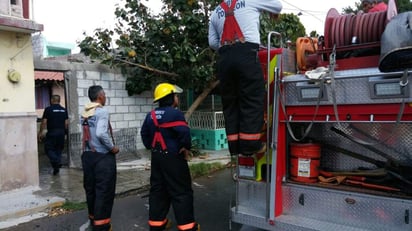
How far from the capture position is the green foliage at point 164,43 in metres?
9.02

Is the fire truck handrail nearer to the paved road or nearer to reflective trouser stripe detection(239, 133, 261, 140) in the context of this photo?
reflective trouser stripe detection(239, 133, 261, 140)

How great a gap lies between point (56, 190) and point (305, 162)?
183 inches

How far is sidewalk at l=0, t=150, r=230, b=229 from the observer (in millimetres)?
5568

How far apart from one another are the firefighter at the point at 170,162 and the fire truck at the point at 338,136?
0.69 metres

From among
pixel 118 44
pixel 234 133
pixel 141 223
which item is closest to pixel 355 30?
pixel 234 133

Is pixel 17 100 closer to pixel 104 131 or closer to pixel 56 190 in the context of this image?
pixel 56 190

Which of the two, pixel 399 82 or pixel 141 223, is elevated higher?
pixel 399 82

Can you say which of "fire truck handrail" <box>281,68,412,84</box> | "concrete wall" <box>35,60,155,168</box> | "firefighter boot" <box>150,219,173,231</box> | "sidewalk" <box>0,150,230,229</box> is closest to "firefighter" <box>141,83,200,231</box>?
"firefighter boot" <box>150,219,173,231</box>

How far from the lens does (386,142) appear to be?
141 inches

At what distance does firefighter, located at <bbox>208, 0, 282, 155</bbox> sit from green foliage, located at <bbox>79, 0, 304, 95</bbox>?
508 cm

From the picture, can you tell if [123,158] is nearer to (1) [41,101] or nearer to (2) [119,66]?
(2) [119,66]

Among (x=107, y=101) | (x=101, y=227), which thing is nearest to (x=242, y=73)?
(x=101, y=227)

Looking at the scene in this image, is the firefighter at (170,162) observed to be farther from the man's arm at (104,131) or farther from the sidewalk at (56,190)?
the sidewalk at (56,190)

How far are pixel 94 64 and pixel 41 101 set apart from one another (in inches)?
325
